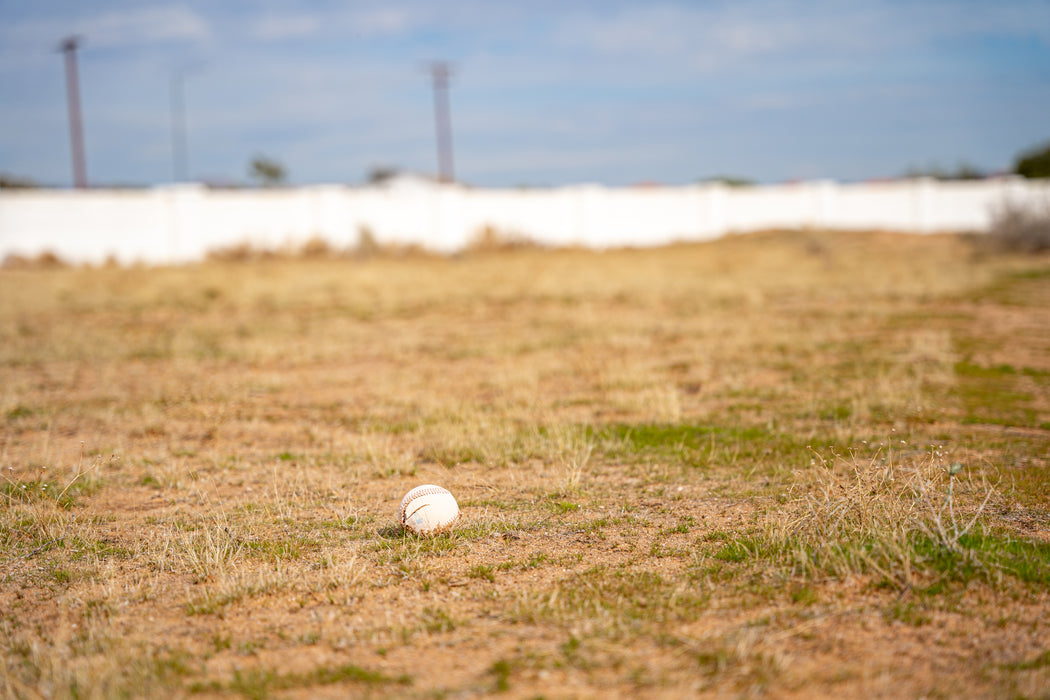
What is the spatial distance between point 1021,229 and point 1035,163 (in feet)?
131

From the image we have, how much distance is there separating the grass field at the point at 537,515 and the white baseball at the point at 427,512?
0.29 feet

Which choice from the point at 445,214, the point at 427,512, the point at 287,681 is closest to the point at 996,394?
the point at 427,512

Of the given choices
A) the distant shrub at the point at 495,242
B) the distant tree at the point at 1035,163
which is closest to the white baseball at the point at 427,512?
the distant shrub at the point at 495,242

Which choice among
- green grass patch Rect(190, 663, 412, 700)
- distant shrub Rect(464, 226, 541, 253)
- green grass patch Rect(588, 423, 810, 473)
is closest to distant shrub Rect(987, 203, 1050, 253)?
distant shrub Rect(464, 226, 541, 253)

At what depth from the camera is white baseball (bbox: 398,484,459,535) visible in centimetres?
499

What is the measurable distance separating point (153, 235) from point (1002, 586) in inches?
1303

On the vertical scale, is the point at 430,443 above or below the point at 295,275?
below

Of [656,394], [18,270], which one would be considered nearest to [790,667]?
[656,394]

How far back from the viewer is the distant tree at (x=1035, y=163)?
59763 mm

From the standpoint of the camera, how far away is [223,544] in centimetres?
489

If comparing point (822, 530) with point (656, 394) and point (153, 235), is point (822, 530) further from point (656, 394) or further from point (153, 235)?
point (153, 235)

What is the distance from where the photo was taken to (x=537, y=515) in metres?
5.45

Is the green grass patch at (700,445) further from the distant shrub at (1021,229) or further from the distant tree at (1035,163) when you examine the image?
the distant tree at (1035,163)

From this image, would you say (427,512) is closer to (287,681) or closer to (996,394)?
(287,681)
